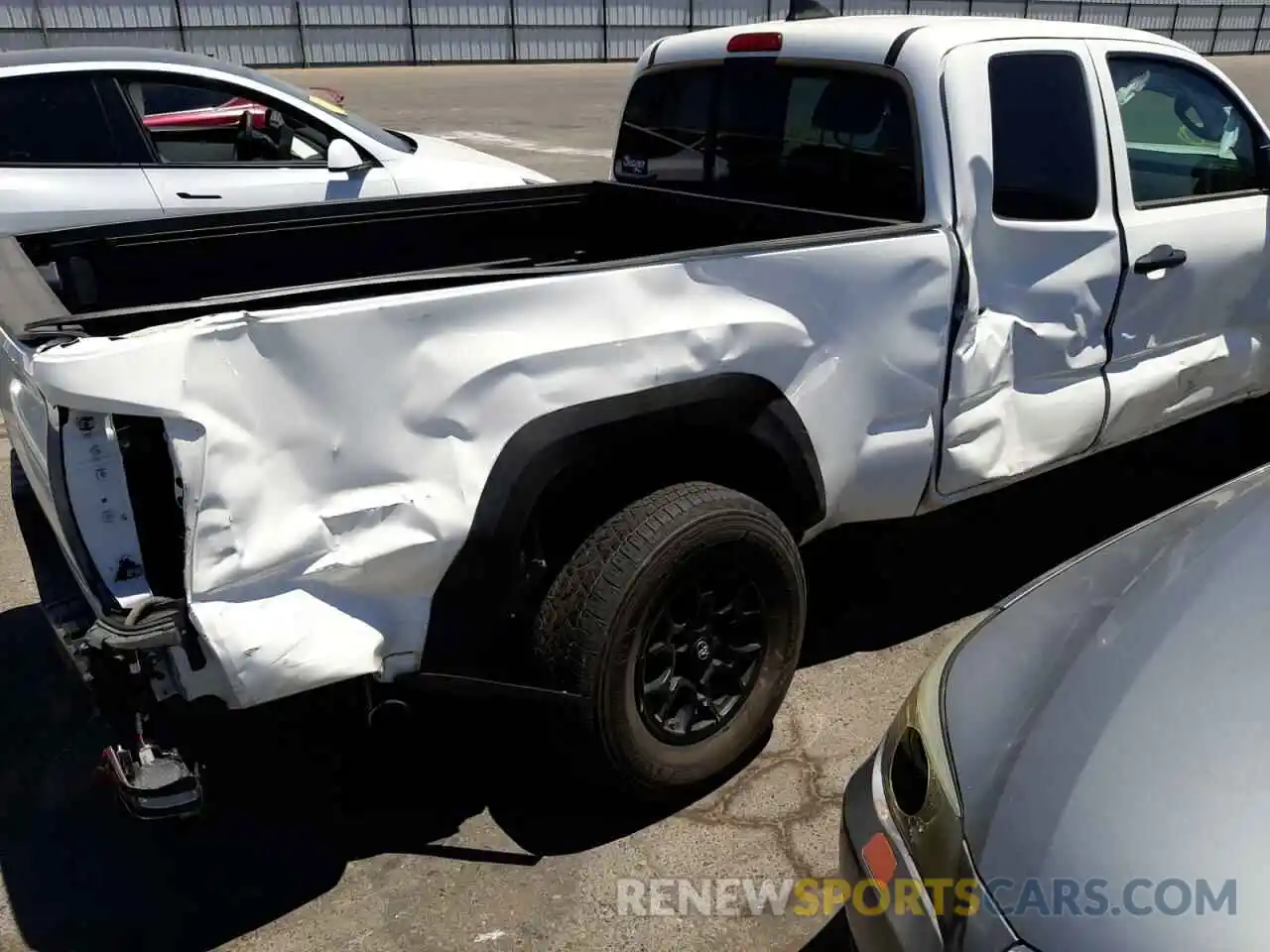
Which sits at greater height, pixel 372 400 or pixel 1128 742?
pixel 372 400

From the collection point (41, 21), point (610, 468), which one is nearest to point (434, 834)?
point (610, 468)

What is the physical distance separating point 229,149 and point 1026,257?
4.59 metres

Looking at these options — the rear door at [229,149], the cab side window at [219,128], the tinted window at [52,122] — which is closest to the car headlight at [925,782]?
the rear door at [229,149]

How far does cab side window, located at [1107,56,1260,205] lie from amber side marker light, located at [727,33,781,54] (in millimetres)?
1128

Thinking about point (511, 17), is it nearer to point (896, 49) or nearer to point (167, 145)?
point (167, 145)

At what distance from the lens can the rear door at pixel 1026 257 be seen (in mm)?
3207

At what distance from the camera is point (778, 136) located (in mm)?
3715

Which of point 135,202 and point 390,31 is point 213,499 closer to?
point 135,202

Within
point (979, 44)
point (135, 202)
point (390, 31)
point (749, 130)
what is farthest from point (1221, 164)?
point (390, 31)

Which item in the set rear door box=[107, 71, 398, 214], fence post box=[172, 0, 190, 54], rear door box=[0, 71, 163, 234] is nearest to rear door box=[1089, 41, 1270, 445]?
rear door box=[107, 71, 398, 214]

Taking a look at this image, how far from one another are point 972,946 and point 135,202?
536cm

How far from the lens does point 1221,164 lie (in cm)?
409

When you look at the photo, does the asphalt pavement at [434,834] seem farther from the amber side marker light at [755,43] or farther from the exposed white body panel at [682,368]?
the amber side marker light at [755,43]

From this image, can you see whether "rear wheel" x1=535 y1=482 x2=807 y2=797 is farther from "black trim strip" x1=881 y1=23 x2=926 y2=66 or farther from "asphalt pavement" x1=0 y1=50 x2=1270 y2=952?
"black trim strip" x1=881 y1=23 x2=926 y2=66
